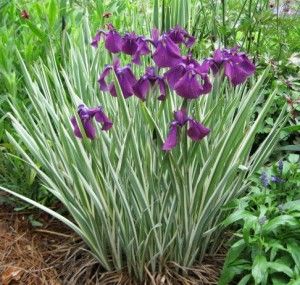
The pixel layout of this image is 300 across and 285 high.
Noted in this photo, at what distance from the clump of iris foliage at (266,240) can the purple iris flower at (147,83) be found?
0.53 meters

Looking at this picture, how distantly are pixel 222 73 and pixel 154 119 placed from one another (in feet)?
1.05

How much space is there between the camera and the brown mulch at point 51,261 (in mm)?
2242

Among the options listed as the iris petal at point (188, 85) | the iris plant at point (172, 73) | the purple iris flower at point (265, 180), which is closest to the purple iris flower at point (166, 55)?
the iris plant at point (172, 73)

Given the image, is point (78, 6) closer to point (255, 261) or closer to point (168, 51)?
point (168, 51)

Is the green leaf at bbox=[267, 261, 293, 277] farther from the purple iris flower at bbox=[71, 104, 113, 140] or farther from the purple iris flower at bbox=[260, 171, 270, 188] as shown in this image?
the purple iris flower at bbox=[71, 104, 113, 140]

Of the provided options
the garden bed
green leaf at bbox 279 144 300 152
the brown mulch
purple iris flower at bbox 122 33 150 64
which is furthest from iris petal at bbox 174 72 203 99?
green leaf at bbox 279 144 300 152

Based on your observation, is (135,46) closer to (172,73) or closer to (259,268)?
(172,73)

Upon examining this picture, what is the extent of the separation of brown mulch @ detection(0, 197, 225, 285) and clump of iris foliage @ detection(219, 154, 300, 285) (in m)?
0.21

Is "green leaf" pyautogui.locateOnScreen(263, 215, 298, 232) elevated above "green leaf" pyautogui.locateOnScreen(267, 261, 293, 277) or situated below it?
above

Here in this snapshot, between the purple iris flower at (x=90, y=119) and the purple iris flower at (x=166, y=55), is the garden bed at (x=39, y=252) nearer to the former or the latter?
the purple iris flower at (x=90, y=119)

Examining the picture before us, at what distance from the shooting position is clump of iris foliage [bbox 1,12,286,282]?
1.96m

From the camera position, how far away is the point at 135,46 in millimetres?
2135

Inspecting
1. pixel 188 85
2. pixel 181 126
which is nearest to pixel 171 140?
pixel 181 126

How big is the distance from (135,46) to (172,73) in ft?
1.13
